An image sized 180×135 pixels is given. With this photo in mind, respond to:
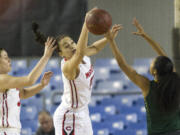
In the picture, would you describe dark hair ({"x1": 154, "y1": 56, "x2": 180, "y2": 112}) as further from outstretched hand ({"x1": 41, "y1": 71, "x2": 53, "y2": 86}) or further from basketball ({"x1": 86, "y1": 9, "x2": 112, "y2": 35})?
outstretched hand ({"x1": 41, "y1": 71, "x2": 53, "y2": 86})

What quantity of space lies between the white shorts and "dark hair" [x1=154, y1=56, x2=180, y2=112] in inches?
49.2

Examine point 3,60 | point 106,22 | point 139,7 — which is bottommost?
point 3,60

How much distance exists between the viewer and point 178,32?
423 centimetres

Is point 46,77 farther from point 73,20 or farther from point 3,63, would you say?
point 73,20

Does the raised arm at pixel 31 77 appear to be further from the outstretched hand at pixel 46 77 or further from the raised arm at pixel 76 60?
the outstretched hand at pixel 46 77

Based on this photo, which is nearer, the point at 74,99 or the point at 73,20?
the point at 74,99

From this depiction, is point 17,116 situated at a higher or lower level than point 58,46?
lower

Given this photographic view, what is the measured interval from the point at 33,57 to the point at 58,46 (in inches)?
219

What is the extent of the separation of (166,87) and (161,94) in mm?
78

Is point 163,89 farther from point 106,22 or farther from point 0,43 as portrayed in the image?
point 0,43

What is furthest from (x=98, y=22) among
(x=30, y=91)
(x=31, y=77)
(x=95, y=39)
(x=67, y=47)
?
(x=95, y=39)

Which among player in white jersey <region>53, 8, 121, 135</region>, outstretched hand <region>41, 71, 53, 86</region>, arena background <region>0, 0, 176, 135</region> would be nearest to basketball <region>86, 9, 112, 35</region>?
player in white jersey <region>53, 8, 121, 135</region>

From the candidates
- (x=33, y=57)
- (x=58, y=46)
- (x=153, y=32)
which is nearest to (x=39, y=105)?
(x=33, y=57)

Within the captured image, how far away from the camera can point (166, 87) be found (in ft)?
13.0
